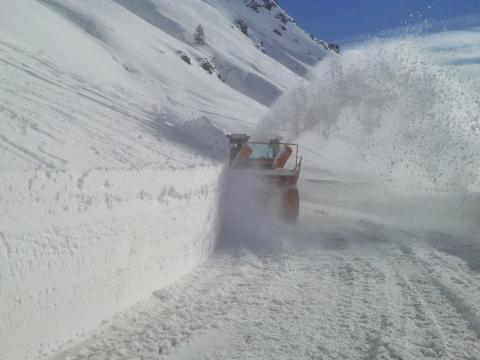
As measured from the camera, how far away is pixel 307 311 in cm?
399

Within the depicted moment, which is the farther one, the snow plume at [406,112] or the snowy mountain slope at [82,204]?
the snow plume at [406,112]

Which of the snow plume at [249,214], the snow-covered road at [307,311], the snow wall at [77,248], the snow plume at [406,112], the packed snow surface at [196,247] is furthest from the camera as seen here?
the snow plume at [406,112]

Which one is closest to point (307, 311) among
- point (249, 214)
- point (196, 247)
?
point (196, 247)

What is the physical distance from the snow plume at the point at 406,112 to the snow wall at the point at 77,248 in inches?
325

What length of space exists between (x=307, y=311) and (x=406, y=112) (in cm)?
1017

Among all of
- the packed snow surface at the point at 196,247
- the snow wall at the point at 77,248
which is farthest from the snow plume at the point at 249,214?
the snow wall at the point at 77,248

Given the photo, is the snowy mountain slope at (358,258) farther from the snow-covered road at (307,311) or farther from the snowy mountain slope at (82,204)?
the snowy mountain slope at (82,204)

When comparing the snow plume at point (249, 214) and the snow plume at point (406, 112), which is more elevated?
the snow plume at point (406, 112)

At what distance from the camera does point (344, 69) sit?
1352 centimetres

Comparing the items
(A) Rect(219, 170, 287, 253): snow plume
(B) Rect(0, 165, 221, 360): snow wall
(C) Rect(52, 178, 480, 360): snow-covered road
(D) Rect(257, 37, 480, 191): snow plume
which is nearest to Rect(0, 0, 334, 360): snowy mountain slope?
(B) Rect(0, 165, 221, 360): snow wall

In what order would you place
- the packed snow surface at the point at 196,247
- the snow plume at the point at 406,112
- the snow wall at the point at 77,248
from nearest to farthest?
the snow wall at the point at 77,248 → the packed snow surface at the point at 196,247 → the snow plume at the point at 406,112

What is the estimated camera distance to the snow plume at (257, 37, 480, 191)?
39.2 ft

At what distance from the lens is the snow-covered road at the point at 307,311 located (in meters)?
3.18

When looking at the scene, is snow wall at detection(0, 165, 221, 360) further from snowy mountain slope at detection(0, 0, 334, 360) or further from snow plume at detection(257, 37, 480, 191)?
snow plume at detection(257, 37, 480, 191)
